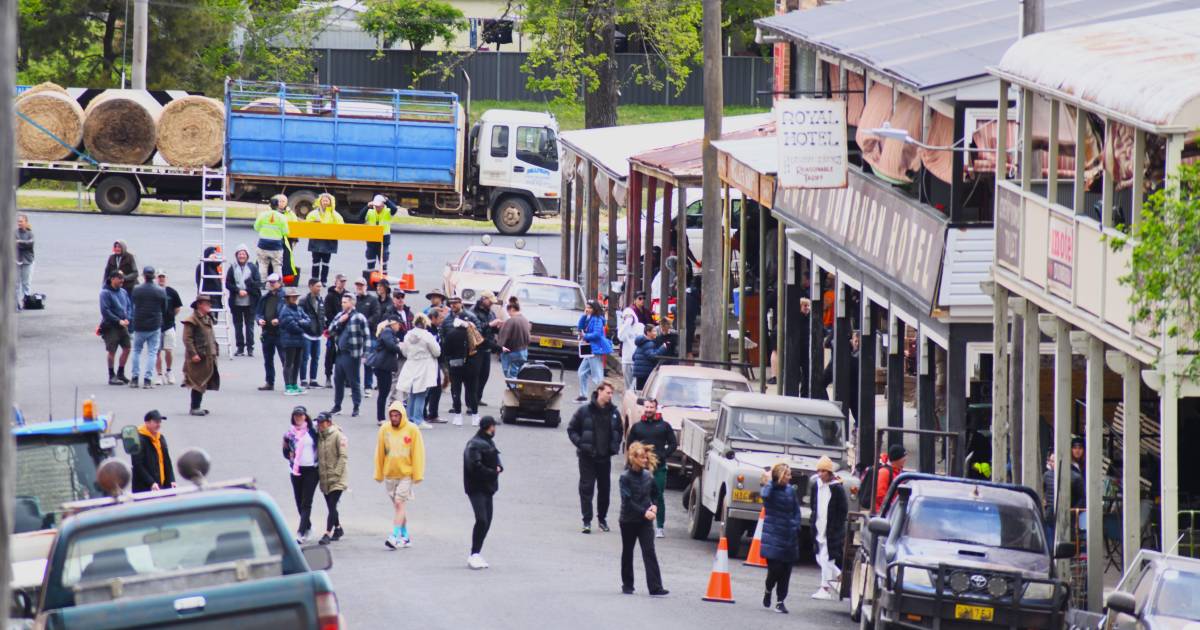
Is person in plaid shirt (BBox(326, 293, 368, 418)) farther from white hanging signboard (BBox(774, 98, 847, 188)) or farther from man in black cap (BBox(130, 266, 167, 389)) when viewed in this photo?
white hanging signboard (BBox(774, 98, 847, 188))

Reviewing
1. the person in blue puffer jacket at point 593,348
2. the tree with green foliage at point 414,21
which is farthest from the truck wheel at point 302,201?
the tree with green foliage at point 414,21

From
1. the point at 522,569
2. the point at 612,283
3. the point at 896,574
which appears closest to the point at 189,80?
the point at 612,283

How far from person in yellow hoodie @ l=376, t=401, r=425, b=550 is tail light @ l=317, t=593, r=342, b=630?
8.43m

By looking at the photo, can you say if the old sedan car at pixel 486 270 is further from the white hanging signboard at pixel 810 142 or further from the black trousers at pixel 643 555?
the black trousers at pixel 643 555

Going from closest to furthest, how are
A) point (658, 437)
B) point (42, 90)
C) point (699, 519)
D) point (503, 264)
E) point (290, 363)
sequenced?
point (699, 519), point (658, 437), point (290, 363), point (503, 264), point (42, 90)

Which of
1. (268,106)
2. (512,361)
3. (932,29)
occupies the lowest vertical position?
(512,361)

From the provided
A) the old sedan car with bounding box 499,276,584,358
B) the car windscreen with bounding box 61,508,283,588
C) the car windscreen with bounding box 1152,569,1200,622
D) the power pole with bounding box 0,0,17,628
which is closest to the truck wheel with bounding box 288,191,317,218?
the old sedan car with bounding box 499,276,584,358

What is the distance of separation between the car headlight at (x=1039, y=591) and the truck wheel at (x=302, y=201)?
102 ft

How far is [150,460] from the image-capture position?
18531 millimetres

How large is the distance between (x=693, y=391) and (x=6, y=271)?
18954 mm

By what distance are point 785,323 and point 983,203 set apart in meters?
6.56

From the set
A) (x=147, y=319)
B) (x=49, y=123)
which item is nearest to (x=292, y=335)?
(x=147, y=319)

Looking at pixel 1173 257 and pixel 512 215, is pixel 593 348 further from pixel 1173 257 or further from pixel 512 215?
pixel 512 215

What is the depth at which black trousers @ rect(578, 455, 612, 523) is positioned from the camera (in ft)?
71.2
